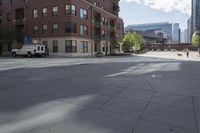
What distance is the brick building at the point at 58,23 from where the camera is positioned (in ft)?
173

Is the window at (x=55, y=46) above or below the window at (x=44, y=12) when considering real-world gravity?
below

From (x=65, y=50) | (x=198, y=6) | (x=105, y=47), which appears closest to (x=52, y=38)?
(x=65, y=50)

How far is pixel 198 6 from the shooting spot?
365 feet

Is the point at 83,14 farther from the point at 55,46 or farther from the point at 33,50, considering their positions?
the point at 33,50

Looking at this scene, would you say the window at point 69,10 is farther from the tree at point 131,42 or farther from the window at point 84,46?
the tree at point 131,42

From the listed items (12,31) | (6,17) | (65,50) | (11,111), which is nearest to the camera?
(11,111)

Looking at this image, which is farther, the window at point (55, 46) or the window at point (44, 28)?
the window at point (44, 28)

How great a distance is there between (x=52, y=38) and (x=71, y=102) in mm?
46921

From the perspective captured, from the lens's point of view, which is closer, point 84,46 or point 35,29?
point 35,29

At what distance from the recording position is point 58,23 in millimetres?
53406

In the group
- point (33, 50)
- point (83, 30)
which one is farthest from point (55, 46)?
point (33, 50)

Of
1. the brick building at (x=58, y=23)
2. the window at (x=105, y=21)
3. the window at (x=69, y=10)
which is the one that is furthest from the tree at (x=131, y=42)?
the window at (x=69, y=10)

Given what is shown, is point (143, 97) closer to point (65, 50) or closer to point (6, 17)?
point (65, 50)

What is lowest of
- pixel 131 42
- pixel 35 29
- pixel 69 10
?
pixel 131 42
